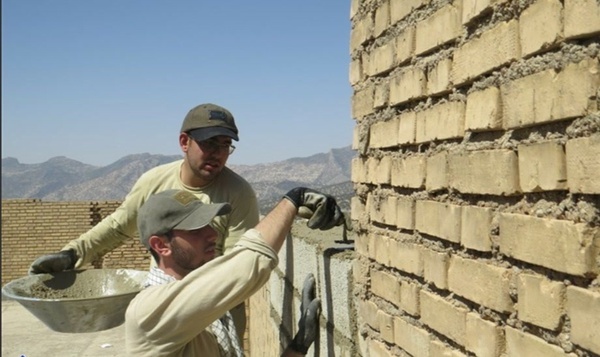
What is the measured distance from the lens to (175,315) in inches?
69.6

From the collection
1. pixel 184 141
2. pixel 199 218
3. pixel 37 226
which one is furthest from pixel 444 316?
pixel 37 226

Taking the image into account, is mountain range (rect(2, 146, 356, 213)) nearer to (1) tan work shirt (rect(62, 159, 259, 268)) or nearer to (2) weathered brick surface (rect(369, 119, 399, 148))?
(1) tan work shirt (rect(62, 159, 259, 268))

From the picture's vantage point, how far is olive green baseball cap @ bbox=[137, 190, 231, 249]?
2074 mm

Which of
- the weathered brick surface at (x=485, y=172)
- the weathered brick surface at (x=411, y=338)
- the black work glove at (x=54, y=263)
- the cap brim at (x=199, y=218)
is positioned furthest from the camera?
the black work glove at (x=54, y=263)

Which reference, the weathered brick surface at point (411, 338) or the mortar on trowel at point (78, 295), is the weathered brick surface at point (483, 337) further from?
the mortar on trowel at point (78, 295)

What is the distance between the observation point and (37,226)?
1708cm

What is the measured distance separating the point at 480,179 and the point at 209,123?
1.80 m

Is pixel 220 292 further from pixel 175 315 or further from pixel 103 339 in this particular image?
pixel 103 339

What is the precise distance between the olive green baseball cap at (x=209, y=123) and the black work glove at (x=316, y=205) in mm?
776

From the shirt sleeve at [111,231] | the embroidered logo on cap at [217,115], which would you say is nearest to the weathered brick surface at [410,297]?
the embroidered logo on cap at [217,115]

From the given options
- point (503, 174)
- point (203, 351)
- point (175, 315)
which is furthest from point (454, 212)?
point (203, 351)

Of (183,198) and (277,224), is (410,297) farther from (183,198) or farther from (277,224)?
(183,198)

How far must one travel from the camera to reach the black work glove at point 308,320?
2.58m

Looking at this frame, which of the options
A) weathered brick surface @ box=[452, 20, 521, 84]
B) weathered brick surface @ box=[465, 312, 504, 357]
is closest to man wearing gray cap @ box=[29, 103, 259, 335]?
weathered brick surface @ box=[452, 20, 521, 84]
